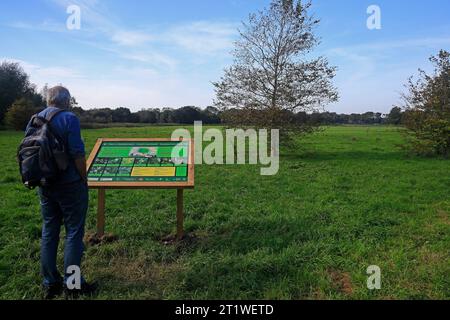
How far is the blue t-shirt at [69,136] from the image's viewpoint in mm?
4441

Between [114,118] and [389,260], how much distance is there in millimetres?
84721

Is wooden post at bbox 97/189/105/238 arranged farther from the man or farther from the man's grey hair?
the man's grey hair

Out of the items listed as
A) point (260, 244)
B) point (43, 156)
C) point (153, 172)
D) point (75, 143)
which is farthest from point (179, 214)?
point (43, 156)

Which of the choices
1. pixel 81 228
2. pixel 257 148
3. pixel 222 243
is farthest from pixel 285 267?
pixel 257 148

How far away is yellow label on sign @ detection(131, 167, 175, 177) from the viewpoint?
20.9ft

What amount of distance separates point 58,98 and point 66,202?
1.27 metres

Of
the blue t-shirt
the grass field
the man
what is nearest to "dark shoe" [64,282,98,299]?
the man

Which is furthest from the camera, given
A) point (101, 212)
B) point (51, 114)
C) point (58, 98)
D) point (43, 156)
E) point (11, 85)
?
point (11, 85)

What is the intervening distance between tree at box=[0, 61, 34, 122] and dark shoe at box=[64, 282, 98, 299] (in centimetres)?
6679

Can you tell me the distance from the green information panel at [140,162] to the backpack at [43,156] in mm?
1865

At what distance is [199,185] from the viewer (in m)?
12.1

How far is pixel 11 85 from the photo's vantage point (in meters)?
66.7

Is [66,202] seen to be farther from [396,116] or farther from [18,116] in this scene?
[18,116]
